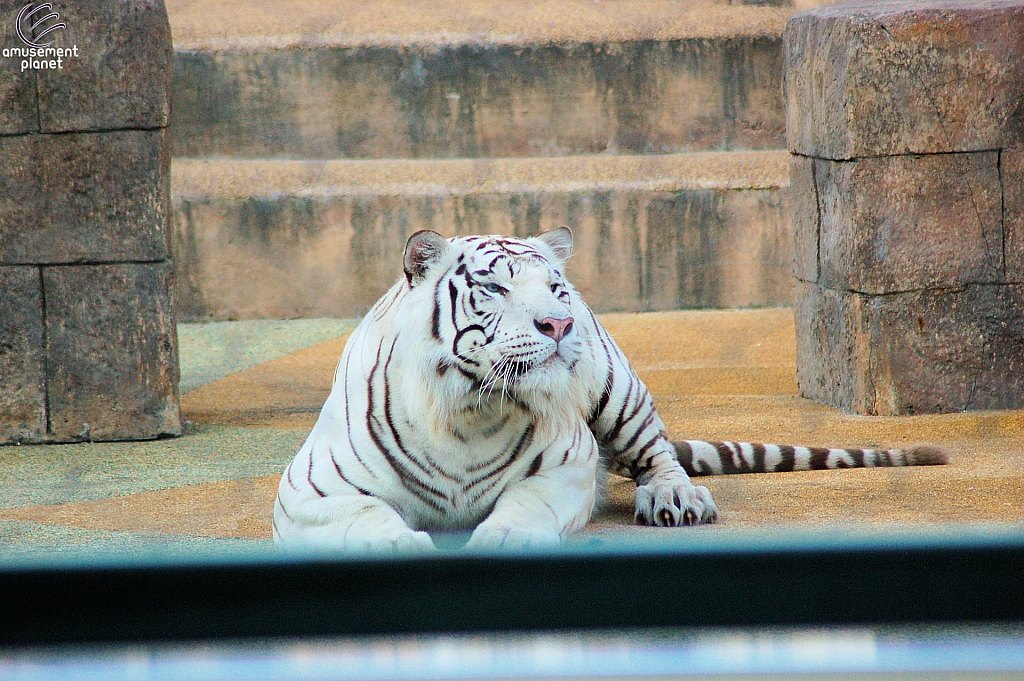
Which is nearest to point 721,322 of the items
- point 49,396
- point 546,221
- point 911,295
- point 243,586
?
point 546,221

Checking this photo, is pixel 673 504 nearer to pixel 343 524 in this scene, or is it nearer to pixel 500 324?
pixel 500 324

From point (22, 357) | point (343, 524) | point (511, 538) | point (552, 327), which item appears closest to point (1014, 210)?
point (552, 327)

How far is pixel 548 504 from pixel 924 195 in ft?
8.14

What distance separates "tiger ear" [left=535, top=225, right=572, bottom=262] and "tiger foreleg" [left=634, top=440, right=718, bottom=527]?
2.23 ft

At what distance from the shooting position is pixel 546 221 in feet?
24.9

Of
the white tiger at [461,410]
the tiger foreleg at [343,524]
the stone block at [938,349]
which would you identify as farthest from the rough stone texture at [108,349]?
the stone block at [938,349]

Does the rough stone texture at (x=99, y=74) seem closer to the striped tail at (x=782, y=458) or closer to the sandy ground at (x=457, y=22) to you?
the striped tail at (x=782, y=458)

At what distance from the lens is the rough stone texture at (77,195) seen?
453 centimetres

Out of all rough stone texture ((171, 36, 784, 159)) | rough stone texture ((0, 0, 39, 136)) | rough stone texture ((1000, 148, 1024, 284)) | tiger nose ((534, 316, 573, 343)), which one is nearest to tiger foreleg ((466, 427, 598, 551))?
tiger nose ((534, 316, 573, 343))

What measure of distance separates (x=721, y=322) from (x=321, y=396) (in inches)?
100

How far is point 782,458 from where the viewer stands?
12.2 ft

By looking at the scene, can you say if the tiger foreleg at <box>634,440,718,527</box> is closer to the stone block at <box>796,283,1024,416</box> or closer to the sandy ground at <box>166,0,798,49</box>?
the stone block at <box>796,283,1024,416</box>

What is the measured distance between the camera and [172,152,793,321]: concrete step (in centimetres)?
752

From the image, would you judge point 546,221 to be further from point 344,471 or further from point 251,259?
point 344,471
